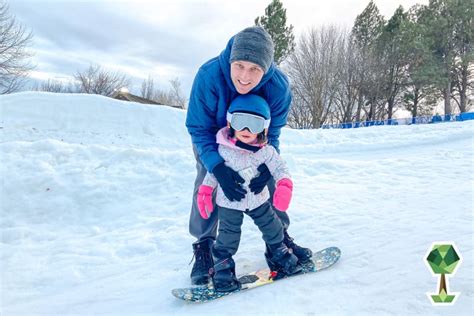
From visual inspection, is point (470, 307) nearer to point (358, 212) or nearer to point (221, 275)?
point (221, 275)

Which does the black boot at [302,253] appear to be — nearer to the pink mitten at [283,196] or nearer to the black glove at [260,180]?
the pink mitten at [283,196]

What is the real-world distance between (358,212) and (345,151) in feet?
15.6

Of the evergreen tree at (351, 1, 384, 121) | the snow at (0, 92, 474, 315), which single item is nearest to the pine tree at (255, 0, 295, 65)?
the evergreen tree at (351, 1, 384, 121)

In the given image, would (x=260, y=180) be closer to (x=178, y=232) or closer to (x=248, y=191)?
(x=248, y=191)

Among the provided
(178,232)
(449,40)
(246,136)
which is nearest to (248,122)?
(246,136)

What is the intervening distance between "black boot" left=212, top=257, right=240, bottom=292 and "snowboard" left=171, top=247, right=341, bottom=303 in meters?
0.03

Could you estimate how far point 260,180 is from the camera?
1912 mm

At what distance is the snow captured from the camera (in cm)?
168

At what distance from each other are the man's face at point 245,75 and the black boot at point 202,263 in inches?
43.0

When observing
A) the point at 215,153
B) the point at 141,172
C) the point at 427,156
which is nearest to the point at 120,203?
the point at 141,172

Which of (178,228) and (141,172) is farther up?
(141,172)

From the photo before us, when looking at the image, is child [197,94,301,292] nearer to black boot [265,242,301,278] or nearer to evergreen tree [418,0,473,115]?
black boot [265,242,301,278]

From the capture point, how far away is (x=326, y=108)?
2770cm

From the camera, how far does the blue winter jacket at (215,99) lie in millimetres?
1949
